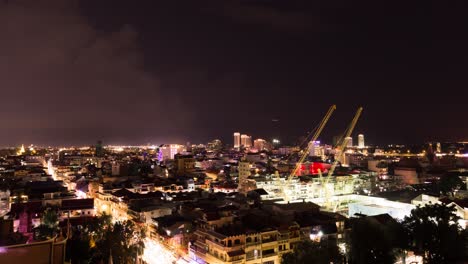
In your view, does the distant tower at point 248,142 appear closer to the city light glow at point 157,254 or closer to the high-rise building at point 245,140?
the high-rise building at point 245,140

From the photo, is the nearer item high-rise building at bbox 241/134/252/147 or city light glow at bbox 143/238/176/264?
city light glow at bbox 143/238/176/264

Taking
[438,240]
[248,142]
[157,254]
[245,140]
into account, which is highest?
[245,140]

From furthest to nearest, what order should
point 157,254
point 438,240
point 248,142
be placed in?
point 248,142, point 157,254, point 438,240

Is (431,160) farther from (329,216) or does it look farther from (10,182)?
(10,182)

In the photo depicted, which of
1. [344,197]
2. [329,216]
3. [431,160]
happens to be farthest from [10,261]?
[431,160]

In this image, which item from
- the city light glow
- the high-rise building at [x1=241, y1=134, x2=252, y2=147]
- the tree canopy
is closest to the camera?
the tree canopy

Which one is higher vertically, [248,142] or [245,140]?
[245,140]

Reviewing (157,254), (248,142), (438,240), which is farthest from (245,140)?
(438,240)

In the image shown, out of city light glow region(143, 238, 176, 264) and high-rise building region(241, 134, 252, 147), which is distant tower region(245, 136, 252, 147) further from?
city light glow region(143, 238, 176, 264)

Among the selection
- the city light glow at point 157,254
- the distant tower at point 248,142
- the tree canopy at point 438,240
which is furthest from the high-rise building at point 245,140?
the tree canopy at point 438,240

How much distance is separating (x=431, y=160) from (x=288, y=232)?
45887 mm

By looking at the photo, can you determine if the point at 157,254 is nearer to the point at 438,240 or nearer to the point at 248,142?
the point at 438,240

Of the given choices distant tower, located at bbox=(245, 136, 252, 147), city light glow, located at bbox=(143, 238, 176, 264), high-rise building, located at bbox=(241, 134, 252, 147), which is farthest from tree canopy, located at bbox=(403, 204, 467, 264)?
high-rise building, located at bbox=(241, 134, 252, 147)

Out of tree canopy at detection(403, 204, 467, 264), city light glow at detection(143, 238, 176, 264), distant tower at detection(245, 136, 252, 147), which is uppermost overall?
distant tower at detection(245, 136, 252, 147)
